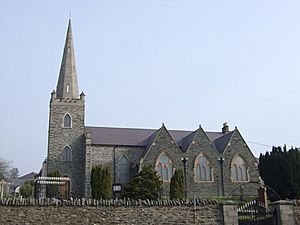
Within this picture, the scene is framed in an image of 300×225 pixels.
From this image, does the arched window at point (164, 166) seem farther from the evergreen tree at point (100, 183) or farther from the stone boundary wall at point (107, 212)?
the stone boundary wall at point (107, 212)

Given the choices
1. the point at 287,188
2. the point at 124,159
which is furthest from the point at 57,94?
the point at 287,188

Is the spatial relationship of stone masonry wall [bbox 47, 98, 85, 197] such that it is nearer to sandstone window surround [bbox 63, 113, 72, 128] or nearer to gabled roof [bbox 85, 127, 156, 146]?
sandstone window surround [bbox 63, 113, 72, 128]

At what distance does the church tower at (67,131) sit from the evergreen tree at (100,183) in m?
5.54

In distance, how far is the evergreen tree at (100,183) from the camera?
135 feet

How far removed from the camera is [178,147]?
153 feet

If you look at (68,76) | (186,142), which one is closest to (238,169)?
(186,142)

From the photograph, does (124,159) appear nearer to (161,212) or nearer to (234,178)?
(234,178)

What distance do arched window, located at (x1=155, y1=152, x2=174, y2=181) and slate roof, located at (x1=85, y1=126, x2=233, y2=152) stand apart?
2.54 meters

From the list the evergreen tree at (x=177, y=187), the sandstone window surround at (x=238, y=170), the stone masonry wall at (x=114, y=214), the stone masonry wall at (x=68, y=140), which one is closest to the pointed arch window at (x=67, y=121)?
the stone masonry wall at (x=68, y=140)

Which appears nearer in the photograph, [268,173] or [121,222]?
[121,222]

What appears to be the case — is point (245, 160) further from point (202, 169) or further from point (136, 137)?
point (136, 137)

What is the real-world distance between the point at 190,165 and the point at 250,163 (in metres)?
7.11

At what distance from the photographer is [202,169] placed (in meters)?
46.7

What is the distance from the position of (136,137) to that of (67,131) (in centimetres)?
813
